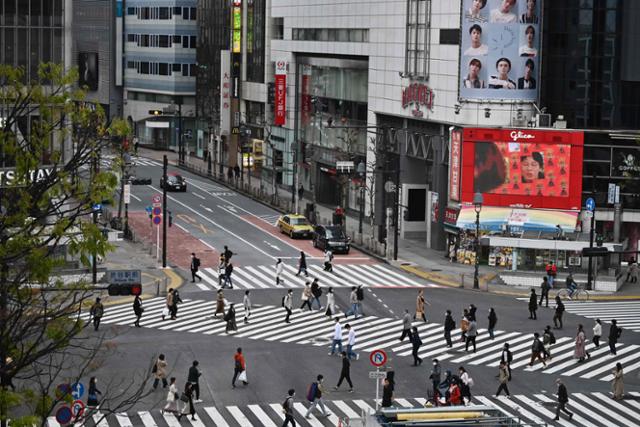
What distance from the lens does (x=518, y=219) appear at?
74125 millimetres

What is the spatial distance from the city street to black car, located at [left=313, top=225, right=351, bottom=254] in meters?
0.89

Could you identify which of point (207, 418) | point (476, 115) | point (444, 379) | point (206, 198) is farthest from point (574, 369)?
point (206, 198)

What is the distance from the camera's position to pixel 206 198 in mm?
102812

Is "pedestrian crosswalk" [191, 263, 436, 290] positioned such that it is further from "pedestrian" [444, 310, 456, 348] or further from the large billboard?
"pedestrian" [444, 310, 456, 348]

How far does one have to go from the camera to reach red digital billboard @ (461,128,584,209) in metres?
74.6

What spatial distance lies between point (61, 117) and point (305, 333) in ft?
108

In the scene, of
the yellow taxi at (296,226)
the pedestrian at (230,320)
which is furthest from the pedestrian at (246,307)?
the yellow taxi at (296,226)

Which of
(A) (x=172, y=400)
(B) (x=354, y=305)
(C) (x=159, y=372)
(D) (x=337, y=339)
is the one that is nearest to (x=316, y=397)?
(A) (x=172, y=400)

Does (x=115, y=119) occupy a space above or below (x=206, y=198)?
above

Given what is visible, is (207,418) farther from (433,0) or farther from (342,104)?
(342,104)

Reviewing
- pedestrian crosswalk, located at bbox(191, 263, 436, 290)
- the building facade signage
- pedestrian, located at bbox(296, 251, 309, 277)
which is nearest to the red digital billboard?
the building facade signage

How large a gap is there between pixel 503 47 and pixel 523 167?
23.3 feet

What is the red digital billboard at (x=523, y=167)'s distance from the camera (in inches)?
2938

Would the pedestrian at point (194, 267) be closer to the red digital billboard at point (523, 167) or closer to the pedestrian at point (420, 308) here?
the pedestrian at point (420, 308)
